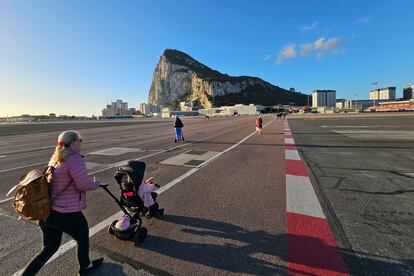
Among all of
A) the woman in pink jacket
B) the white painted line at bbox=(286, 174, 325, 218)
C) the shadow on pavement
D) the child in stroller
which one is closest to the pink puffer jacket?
the woman in pink jacket

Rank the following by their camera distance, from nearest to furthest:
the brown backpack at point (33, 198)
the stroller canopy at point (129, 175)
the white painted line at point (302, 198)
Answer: the brown backpack at point (33, 198) → the stroller canopy at point (129, 175) → the white painted line at point (302, 198)

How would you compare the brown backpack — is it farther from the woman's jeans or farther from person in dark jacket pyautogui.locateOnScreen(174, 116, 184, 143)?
person in dark jacket pyautogui.locateOnScreen(174, 116, 184, 143)

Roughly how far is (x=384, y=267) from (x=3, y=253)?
468cm

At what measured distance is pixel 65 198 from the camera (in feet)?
8.57

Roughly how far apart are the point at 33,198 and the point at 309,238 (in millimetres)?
3451

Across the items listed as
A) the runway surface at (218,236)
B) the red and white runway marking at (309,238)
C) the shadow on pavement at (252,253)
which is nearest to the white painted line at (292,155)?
the runway surface at (218,236)

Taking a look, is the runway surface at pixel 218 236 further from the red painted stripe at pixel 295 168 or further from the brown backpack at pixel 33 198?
the brown backpack at pixel 33 198

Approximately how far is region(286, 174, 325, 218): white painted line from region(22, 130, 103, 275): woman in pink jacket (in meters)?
3.42

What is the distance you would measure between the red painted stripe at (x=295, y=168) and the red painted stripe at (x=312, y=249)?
125 inches

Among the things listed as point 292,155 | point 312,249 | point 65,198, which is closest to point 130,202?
point 65,198

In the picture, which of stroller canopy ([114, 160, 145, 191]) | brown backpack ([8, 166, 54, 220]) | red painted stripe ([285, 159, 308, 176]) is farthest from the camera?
red painted stripe ([285, 159, 308, 176])

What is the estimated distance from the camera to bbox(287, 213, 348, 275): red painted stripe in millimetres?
2764

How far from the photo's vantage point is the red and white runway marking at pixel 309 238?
2.79 metres

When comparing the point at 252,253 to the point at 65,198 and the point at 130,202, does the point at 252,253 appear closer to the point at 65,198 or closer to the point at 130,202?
the point at 130,202
